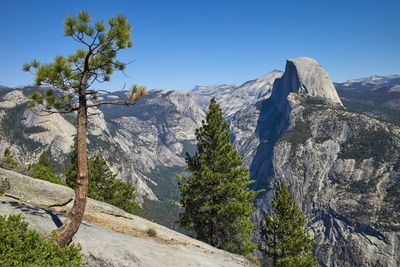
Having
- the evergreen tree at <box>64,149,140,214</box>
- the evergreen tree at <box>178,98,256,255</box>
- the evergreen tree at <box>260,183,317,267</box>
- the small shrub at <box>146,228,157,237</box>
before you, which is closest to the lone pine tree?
the small shrub at <box>146,228,157,237</box>

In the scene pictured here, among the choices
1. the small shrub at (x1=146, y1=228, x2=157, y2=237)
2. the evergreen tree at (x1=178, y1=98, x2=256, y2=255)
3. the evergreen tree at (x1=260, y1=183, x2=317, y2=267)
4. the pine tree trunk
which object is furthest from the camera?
the evergreen tree at (x1=260, y1=183, x2=317, y2=267)

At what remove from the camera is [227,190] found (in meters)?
33.2

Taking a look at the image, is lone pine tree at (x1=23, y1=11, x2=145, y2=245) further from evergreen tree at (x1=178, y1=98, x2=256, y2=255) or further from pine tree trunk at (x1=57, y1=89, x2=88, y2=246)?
evergreen tree at (x1=178, y1=98, x2=256, y2=255)

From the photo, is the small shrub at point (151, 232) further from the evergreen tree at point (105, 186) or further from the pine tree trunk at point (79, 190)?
the evergreen tree at point (105, 186)

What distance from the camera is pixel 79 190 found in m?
15.5

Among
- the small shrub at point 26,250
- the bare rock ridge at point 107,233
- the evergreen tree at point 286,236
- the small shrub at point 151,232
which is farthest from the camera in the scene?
the evergreen tree at point 286,236

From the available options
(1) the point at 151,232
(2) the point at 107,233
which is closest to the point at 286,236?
(1) the point at 151,232

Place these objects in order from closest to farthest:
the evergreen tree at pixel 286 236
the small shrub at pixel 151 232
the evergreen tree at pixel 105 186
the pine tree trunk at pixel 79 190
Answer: the pine tree trunk at pixel 79 190 < the small shrub at pixel 151 232 < the evergreen tree at pixel 286 236 < the evergreen tree at pixel 105 186

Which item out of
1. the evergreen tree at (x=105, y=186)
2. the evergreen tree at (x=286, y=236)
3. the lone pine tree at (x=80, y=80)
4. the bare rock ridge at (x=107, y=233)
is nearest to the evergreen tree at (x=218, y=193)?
the bare rock ridge at (x=107, y=233)

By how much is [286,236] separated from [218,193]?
1602 centimetres

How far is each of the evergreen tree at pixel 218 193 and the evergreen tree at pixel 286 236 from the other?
10287mm

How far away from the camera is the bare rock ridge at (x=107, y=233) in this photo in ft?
55.0

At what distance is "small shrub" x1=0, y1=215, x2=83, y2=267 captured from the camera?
10.9m

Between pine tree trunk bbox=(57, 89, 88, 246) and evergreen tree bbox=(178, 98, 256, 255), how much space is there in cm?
1822
